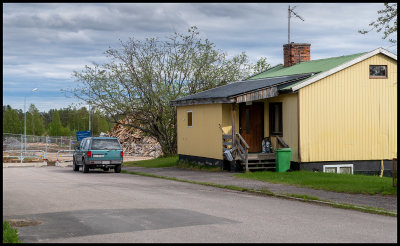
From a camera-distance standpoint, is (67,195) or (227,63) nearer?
(67,195)

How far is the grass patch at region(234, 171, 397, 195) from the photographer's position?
1548 cm

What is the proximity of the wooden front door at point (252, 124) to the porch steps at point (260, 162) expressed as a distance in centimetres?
165

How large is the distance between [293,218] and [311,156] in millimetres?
12273

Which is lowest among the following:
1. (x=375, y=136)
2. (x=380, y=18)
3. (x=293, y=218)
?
(x=293, y=218)

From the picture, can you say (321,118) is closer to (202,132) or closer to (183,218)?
(202,132)

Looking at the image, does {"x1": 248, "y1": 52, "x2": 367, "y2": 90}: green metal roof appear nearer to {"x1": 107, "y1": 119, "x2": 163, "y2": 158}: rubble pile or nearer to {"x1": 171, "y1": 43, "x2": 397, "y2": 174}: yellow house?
{"x1": 171, "y1": 43, "x2": 397, "y2": 174}: yellow house

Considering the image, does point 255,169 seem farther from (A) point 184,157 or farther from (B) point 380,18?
(B) point 380,18

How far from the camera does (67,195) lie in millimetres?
15172

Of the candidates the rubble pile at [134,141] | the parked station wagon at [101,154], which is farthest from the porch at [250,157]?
the rubble pile at [134,141]

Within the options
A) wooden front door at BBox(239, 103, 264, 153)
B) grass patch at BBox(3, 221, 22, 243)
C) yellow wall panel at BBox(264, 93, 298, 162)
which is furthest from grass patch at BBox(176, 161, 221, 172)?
grass patch at BBox(3, 221, 22, 243)

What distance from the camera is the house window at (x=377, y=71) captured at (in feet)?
77.8

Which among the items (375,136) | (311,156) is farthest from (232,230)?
(375,136)

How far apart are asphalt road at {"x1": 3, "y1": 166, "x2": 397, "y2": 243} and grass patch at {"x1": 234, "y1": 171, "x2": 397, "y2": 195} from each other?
106 inches

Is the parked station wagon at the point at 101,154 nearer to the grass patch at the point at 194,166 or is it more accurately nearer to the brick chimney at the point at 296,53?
the grass patch at the point at 194,166
